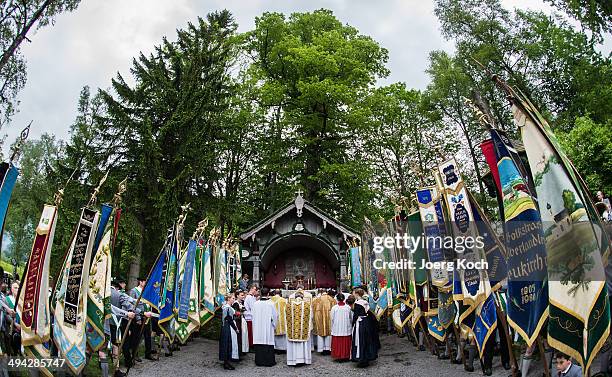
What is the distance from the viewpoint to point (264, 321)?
44.5ft

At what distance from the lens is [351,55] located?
28.2 m

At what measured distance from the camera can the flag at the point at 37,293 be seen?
7.98 metres

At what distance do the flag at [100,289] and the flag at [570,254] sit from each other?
7417 millimetres

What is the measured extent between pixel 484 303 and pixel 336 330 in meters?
5.08

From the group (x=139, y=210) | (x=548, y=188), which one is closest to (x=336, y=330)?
(x=548, y=188)

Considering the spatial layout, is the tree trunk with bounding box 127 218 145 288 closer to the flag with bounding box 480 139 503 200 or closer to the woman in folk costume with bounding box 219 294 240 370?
the woman in folk costume with bounding box 219 294 240 370

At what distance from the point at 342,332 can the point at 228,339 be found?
2.90 metres

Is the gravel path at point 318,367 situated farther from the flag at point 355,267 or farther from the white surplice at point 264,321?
the flag at point 355,267

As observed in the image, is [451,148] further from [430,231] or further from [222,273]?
[430,231]

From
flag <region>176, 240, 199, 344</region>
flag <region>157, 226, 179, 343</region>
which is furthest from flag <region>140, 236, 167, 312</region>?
flag <region>176, 240, 199, 344</region>

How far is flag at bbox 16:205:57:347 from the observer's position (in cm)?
798

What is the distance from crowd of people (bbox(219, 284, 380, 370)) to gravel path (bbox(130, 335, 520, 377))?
292mm

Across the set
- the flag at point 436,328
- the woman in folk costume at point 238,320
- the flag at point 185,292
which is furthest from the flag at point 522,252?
the flag at point 185,292

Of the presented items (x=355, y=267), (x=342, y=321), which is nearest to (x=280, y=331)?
(x=342, y=321)
